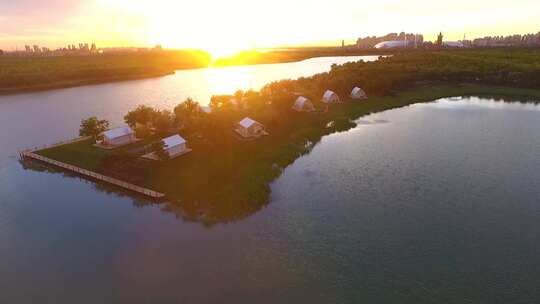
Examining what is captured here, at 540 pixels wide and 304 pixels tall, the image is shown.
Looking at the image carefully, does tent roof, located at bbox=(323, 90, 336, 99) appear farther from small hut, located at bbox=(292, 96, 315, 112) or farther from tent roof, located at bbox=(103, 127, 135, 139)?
tent roof, located at bbox=(103, 127, 135, 139)

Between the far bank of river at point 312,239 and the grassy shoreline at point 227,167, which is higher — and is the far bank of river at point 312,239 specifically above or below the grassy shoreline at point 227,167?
below

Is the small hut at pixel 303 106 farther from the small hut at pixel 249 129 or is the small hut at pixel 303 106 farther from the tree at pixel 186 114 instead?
the tree at pixel 186 114

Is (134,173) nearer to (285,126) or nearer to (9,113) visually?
(285,126)

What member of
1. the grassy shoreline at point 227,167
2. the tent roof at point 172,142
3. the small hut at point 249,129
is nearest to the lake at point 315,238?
the grassy shoreline at point 227,167

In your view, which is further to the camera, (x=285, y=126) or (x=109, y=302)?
(x=285, y=126)

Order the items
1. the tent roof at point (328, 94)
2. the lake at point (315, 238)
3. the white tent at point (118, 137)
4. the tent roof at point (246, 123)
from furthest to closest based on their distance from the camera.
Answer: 1. the tent roof at point (328, 94)
2. the tent roof at point (246, 123)
3. the white tent at point (118, 137)
4. the lake at point (315, 238)

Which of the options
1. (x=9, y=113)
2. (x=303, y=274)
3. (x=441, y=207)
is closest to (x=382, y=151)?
(x=441, y=207)

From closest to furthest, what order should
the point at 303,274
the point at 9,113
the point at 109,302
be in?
the point at 109,302 → the point at 303,274 → the point at 9,113
